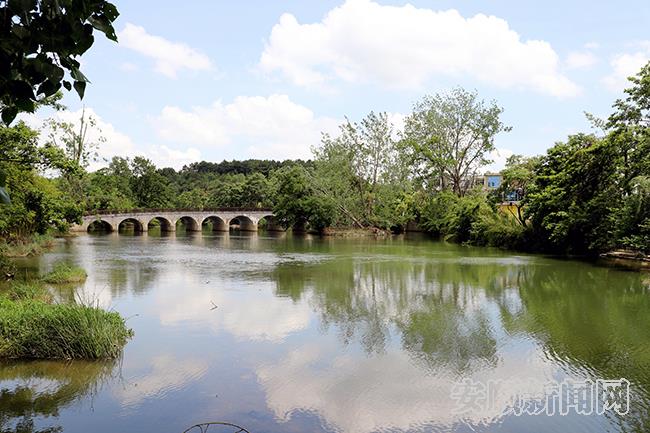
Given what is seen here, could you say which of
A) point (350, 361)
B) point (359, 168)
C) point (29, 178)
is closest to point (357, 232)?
point (359, 168)

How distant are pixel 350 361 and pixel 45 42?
682 cm

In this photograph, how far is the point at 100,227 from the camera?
5834 centimetres

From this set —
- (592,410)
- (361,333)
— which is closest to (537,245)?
(361,333)

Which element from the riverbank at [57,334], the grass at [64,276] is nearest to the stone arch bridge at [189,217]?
the grass at [64,276]

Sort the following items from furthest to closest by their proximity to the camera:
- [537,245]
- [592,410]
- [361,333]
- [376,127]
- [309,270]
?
[376,127], [537,245], [309,270], [361,333], [592,410]

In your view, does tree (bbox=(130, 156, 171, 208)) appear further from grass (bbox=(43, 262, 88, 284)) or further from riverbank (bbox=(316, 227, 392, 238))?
grass (bbox=(43, 262, 88, 284))

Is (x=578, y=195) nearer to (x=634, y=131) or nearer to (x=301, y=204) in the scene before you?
(x=634, y=131)

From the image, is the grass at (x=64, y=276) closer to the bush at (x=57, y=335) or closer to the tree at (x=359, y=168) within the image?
the bush at (x=57, y=335)

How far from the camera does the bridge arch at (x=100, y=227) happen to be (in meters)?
54.0

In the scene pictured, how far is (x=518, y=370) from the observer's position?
7.97 metres

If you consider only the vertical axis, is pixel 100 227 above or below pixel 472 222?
below

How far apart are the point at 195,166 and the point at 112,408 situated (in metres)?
117

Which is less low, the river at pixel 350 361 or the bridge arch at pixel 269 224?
the bridge arch at pixel 269 224

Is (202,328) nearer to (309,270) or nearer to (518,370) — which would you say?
(518,370)
